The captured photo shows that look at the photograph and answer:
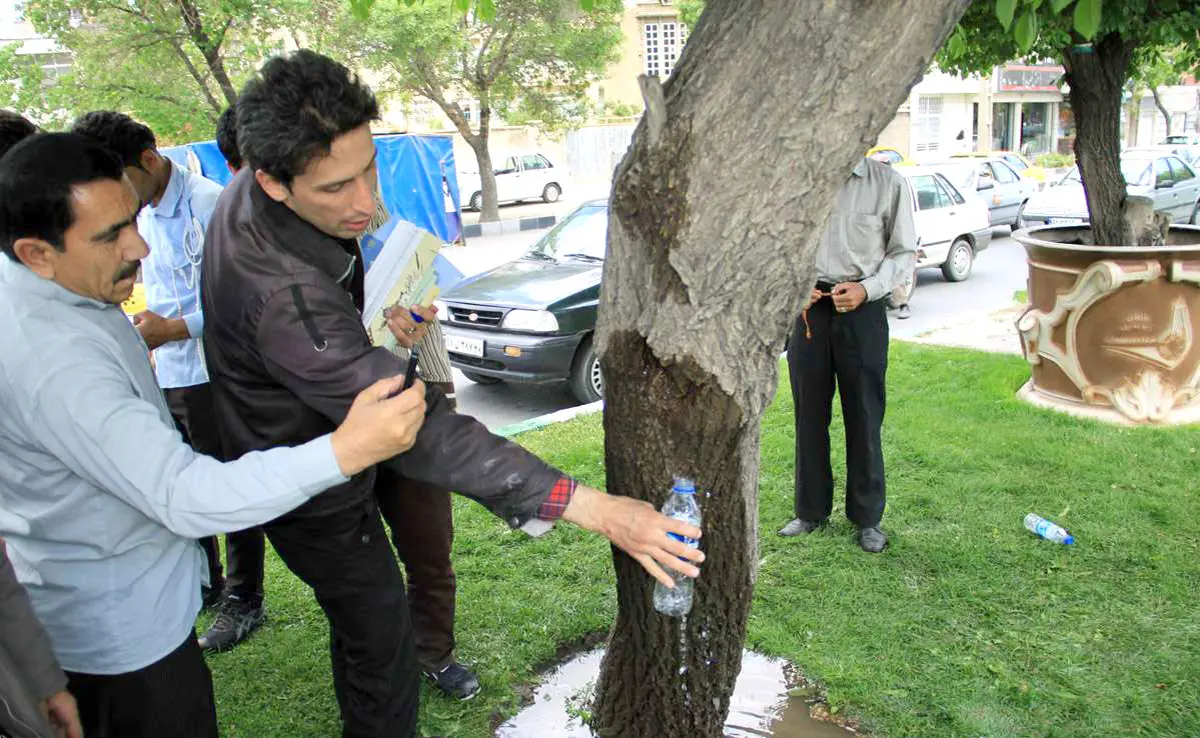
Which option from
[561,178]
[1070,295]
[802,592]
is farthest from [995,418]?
[561,178]

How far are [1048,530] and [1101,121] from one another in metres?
2.89

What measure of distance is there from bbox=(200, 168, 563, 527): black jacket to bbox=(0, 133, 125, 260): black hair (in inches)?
13.8

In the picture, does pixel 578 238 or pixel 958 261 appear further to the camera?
pixel 958 261

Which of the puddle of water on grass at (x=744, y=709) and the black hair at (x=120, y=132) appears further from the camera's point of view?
the black hair at (x=120, y=132)

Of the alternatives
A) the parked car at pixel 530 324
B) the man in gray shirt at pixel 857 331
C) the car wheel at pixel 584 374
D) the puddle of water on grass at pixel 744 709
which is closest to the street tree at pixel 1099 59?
the man in gray shirt at pixel 857 331

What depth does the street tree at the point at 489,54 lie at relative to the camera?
20.1 metres

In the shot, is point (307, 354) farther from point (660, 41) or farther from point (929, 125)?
point (929, 125)

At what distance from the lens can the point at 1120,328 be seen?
17.1 ft

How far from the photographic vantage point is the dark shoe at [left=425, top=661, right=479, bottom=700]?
2982mm

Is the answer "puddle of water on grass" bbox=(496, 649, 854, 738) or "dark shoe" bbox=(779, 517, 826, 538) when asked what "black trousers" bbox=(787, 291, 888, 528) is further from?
"puddle of water on grass" bbox=(496, 649, 854, 738)

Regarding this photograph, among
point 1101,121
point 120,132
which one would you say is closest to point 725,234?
point 120,132

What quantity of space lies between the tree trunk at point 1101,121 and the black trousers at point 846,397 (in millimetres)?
2596

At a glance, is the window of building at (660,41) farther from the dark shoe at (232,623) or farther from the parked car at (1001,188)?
the dark shoe at (232,623)

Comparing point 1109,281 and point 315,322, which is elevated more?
point 315,322
